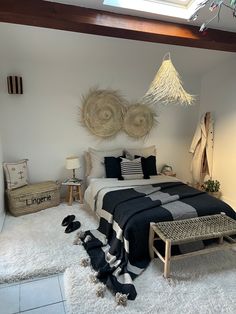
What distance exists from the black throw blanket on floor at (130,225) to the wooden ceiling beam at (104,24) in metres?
1.81

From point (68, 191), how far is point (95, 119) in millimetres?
1301

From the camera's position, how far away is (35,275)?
7.38 feet

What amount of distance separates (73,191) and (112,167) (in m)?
0.78

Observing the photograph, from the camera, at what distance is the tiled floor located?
1880 millimetres

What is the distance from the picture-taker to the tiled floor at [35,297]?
1.88 m

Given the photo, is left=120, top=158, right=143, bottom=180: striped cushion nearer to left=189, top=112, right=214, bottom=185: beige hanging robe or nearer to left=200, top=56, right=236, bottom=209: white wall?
left=189, top=112, right=214, bottom=185: beige hanging robe

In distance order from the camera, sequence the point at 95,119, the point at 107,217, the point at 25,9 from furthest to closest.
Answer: the point at 95,119 → the point at 107,217 → the point at 25,9

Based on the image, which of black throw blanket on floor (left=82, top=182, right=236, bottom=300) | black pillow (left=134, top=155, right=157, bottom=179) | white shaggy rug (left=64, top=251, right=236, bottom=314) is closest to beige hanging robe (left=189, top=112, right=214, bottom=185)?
black pillow (left=134, top=155, right=157, bottom=179)

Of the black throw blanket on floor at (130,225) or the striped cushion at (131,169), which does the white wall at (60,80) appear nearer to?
the striped cushion at (131,169)

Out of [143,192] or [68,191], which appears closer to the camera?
[143,192]

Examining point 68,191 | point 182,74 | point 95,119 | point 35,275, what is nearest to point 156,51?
point 182,74

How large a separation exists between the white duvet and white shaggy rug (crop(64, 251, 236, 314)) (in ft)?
3.74

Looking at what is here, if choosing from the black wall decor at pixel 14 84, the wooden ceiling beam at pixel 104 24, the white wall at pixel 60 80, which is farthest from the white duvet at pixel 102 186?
the wooden ceiling beam at pixel 104 24

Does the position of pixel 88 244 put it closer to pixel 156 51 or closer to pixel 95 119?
pixel 95 119
